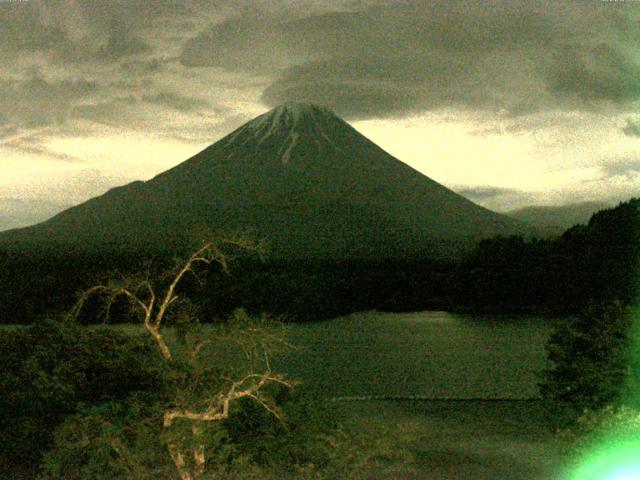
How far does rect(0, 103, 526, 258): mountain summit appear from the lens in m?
51.7

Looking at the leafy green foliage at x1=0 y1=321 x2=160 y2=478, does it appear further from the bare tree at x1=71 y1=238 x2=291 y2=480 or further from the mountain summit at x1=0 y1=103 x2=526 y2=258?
the mountain summit at x1=0 y1=103 x2=526 y2=258

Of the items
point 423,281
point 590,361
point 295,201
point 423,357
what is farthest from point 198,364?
point 295,201

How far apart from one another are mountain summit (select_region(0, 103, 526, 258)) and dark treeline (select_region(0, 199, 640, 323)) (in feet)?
32.3

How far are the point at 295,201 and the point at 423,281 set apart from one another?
18033 mm

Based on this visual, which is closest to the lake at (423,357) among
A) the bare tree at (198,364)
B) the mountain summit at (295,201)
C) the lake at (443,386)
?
the lake at (443,386)

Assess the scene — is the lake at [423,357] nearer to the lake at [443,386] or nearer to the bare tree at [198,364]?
the lake at [443,386]

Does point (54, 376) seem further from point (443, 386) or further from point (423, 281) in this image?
point (423, 281)

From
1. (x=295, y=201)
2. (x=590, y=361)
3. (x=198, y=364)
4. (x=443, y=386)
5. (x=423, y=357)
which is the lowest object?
(x=423, y=357)

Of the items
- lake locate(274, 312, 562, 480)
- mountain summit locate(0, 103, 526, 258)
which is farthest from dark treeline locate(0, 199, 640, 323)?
mountain summit locate(0, 103, 526, 258)

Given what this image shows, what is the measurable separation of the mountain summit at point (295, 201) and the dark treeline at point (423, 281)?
9.84 metres

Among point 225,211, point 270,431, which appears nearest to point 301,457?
point 270,431

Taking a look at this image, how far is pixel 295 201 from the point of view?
184ft

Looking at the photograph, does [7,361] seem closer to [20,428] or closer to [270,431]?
[20,428]

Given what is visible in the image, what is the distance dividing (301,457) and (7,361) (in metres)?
3.01
